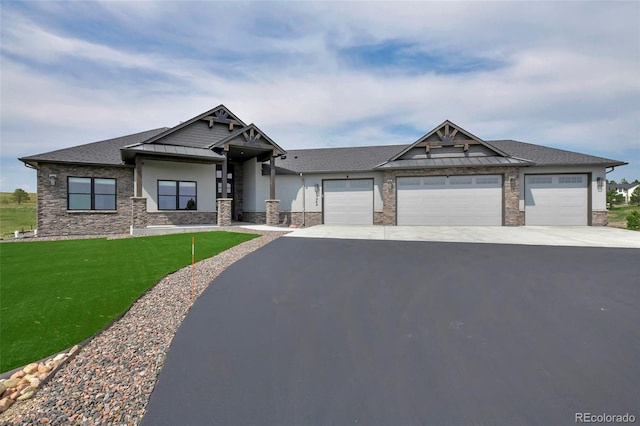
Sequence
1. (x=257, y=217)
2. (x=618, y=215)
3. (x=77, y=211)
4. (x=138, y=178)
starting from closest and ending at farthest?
(x=138, y=178)
(x=77, y=211)
(x=257, y=217)
(x=618, y=215)

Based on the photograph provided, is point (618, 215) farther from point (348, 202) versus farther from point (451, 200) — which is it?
point (348, 202)

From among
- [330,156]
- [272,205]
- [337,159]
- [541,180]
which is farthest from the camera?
[330,156]

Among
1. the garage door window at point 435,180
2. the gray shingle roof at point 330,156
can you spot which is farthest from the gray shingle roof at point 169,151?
the garage door window at point 435,180

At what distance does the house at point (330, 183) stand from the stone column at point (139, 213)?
43 millimetres

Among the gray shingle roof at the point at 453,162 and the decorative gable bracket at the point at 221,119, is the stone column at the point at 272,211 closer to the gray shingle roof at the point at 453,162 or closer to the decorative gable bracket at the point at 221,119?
the decorative gable bracket at the point at 221,119

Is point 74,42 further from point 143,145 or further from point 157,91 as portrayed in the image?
point 143,145

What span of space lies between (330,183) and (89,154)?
13407 millimetres

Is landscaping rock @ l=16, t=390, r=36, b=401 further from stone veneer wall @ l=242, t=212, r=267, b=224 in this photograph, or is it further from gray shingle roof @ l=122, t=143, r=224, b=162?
stone veneer wall @ l=242, t=212, r=267, b=224

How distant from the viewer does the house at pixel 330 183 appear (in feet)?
46.9

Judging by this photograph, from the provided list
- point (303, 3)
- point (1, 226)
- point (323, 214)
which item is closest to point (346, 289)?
point (303, 3)

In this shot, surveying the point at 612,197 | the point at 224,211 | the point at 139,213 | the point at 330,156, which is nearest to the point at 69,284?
the point at 139,213

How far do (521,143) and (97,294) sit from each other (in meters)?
23.5

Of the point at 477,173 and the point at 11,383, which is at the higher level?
the point at 477,173

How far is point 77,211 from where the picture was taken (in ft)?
47.0
